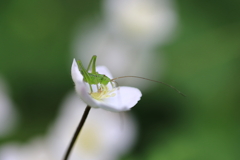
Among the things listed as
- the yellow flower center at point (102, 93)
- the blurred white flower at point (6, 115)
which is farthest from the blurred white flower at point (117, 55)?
the yellow flower center at point (102, 93)

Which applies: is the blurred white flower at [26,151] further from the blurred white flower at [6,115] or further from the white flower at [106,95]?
the white flower at [106,95]

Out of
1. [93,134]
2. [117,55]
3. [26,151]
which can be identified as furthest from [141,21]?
[26,151]

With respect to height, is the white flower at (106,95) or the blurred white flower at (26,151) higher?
the white flower at (106,95)

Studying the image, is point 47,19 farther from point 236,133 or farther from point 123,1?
point 236,133

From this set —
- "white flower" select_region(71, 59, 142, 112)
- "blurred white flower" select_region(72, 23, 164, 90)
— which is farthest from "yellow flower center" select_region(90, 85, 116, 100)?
"blurred white flower" select_region(72, 23, 164, 90)

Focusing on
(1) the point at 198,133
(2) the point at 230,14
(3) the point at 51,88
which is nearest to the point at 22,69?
(3) the point at 51,88

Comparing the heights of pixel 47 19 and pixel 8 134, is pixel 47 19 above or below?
above

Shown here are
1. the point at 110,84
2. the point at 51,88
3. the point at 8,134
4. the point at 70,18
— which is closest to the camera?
the point at 110,84

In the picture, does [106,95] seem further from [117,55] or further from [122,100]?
[117,55]
